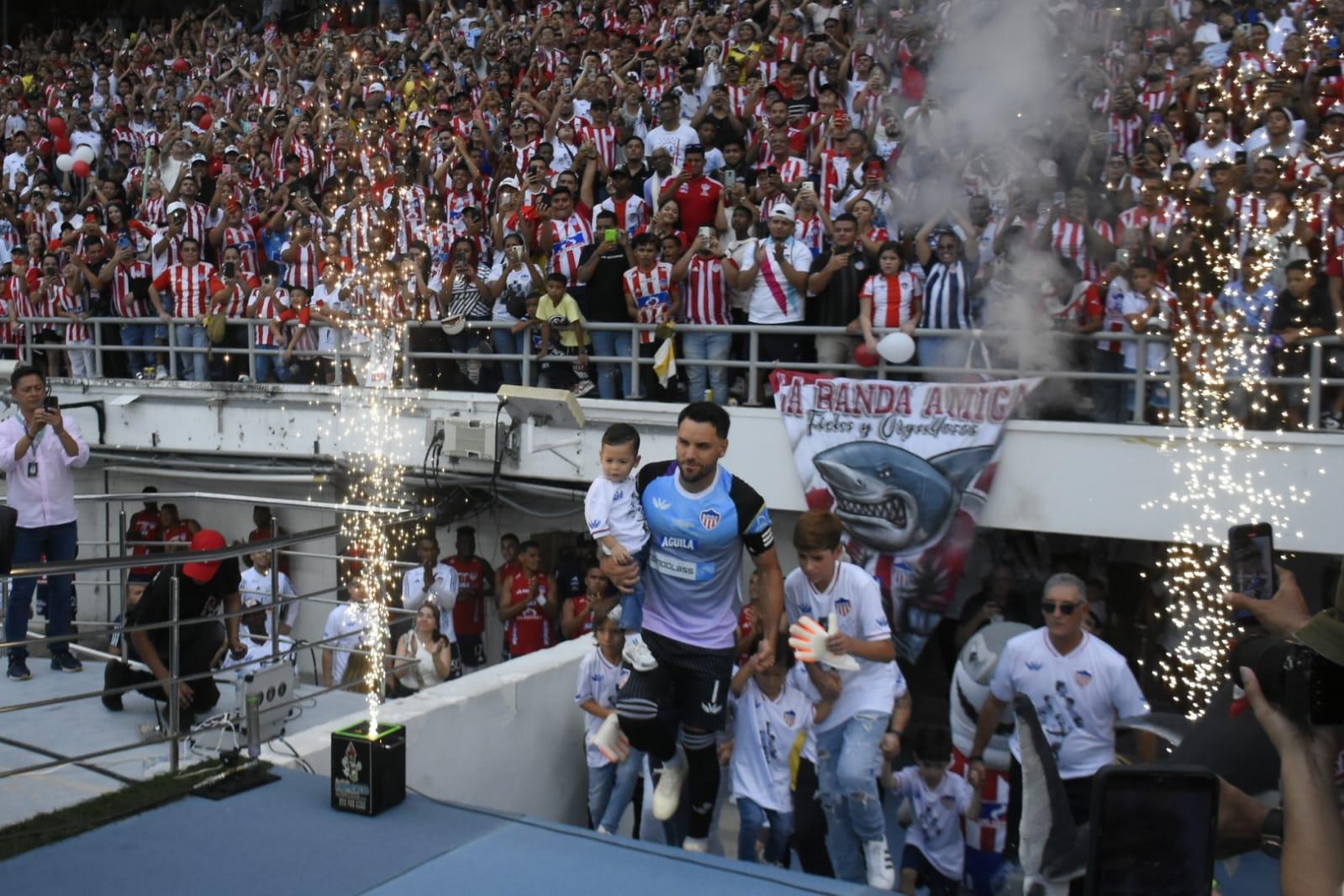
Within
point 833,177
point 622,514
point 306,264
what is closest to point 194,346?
point 306,264

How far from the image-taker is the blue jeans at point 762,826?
19.6 ft

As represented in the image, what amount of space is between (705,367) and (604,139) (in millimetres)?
3457

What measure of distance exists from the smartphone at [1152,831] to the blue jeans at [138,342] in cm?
1293

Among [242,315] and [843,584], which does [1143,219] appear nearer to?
[843,584]

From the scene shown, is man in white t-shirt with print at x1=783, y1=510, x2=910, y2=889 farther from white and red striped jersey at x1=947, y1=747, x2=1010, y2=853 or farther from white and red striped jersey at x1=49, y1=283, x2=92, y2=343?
white and red striped jersey at x1=49, y1=283, x2=92, y2=343

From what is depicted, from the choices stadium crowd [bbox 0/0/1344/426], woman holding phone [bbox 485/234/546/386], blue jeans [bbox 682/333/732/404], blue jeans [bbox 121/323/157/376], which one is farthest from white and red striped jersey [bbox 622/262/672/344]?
blue jeans [bbox 121/323/157/376]

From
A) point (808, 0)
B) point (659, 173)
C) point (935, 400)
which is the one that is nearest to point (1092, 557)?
point (935, 400)

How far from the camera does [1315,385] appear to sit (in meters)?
7.85

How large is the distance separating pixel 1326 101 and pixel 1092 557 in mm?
3915

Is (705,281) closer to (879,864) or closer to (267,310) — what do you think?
(267,310)

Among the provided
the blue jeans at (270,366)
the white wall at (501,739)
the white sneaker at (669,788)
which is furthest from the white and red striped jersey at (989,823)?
the blue jeans at (270,366)

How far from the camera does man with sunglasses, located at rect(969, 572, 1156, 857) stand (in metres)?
5.30

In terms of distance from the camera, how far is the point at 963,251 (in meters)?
9.43

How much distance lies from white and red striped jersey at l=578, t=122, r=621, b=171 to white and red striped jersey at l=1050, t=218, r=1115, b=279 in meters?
4.94
